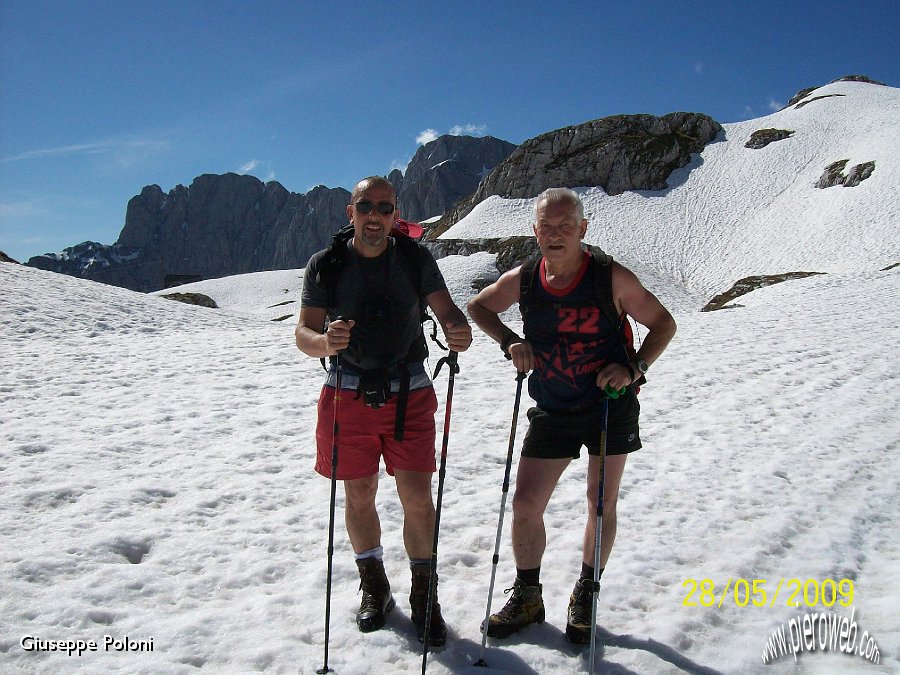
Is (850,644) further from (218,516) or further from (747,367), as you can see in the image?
(747,367)

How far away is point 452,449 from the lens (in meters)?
8.57

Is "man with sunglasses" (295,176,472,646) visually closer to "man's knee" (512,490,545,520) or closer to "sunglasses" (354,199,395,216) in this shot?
"sunglasses" (354,199,395,216)

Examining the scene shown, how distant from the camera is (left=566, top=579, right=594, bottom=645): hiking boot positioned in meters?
3.96

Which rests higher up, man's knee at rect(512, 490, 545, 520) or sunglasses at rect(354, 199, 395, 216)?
sunglasses at rect(354, 199, 395, 216)

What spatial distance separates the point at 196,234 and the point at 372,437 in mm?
183486

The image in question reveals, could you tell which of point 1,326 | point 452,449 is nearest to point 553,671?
point 452,449

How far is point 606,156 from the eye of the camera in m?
57.4

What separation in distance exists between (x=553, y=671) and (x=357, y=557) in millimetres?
1584

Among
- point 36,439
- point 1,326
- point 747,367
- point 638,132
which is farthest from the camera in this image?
point 638,132

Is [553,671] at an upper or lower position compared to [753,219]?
lower

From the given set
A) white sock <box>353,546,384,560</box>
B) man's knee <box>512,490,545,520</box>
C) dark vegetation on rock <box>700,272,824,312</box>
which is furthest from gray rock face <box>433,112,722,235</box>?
white sock <box>353,546,384,560</box>

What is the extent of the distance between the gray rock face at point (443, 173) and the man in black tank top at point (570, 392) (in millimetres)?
144944

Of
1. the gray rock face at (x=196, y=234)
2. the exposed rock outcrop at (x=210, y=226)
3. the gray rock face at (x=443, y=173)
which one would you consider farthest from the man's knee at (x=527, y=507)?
the gray rock face at (x=196, y=234)
